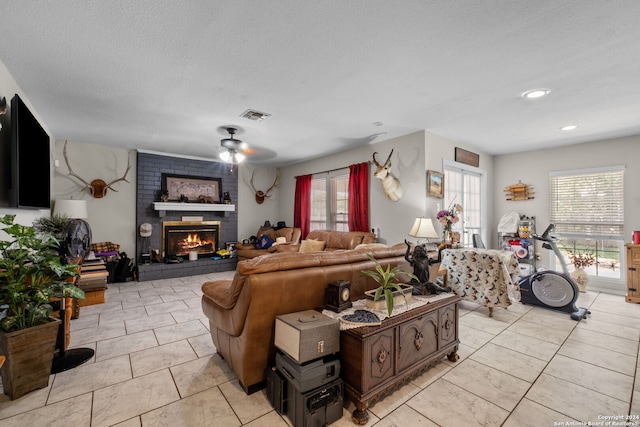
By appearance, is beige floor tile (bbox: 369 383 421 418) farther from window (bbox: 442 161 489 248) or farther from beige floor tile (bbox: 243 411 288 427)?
window (bbox: 442 161 489 248)

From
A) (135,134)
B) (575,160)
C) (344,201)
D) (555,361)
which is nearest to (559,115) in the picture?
(575,160)

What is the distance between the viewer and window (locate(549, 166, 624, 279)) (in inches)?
183

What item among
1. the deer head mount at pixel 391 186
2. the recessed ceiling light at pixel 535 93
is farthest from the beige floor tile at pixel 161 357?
the recessed ceiling light at pixel 535 93

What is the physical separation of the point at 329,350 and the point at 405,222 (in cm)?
322

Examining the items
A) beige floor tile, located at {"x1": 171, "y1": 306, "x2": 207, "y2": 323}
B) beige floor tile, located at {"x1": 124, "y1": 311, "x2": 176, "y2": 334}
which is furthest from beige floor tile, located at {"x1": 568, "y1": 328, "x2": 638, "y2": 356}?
beige floor tile, located at {"x1": 124, "y1": 311, "x2": 176, "y2": 334}

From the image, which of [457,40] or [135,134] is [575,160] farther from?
[135,134]

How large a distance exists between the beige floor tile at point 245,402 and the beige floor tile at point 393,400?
70 cm

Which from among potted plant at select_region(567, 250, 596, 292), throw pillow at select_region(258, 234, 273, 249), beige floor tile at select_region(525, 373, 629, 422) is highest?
throw pillow at select_region(258, 234, 273, 249)

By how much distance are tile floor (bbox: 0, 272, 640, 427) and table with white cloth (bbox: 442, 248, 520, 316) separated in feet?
1.01

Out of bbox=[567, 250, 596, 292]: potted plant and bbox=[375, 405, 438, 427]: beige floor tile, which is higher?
bbox=[567, 250, 596, 292]: potted plant

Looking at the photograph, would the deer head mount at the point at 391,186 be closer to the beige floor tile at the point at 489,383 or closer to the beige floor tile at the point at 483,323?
the beige floor tile at the point at 483,323

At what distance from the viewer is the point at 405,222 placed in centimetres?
459

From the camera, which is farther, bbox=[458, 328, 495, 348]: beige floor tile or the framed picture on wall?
the framed picture on wall

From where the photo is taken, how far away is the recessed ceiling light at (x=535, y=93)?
9.51 ft
